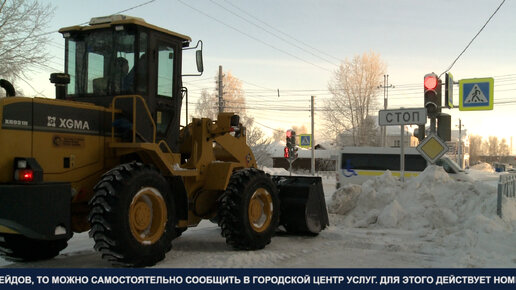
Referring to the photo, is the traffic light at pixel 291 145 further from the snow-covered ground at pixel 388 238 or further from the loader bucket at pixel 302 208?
the loader bucket at pixel 302 208

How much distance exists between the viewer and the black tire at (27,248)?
22.0 feet

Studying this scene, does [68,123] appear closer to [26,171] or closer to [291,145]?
[26,171]

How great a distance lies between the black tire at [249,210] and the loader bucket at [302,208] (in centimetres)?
83

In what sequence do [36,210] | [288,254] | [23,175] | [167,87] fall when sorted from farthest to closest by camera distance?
1. [167,87]
2. [288,254]
3. [23,175]
4. [36,210]

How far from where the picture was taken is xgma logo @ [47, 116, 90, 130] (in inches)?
233

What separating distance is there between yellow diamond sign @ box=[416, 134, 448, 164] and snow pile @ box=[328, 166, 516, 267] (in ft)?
1.21

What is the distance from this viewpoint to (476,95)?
1588 centimetres

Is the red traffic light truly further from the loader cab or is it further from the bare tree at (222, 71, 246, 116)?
the bare tree at (222, 71, 246, 116)

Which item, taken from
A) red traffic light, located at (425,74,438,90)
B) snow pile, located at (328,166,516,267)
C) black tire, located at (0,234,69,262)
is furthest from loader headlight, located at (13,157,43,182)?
red traffic light, located at (425,74,438,90)

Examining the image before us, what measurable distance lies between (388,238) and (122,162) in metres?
5.09

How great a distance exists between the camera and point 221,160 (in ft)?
28.6

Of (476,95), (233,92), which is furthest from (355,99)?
(476,95)
